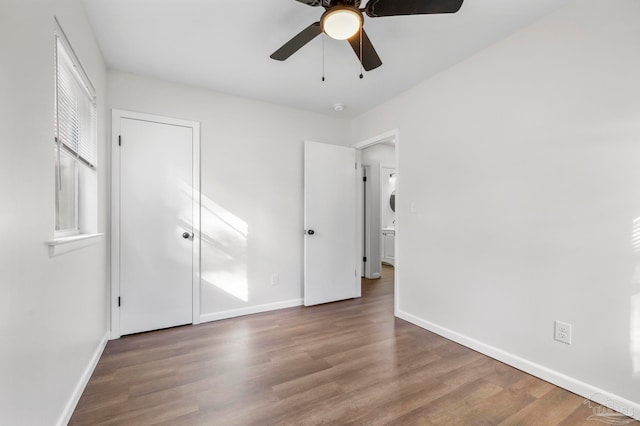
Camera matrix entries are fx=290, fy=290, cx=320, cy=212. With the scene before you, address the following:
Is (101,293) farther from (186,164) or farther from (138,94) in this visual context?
(138,94)

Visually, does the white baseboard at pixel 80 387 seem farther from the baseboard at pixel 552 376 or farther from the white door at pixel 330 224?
the baseboard at pixel 552 376

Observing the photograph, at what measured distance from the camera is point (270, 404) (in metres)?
1.75

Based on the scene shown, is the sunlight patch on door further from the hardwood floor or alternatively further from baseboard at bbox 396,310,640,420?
baseboard at bbox 396,310,640,420

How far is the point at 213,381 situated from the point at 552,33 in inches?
131

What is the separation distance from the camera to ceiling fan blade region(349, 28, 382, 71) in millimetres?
1791

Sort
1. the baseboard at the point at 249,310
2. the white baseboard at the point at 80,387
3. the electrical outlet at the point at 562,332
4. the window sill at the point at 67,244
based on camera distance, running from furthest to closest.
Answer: the baseboard at the point at 249,310 < the electrical outlet at the point at 562,332 < the white baseboard at the point at 80,387 < the window sill at the point at 67,244

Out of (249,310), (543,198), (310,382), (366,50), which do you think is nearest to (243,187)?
(249,310)

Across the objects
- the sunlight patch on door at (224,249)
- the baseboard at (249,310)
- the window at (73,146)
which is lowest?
the baseboard at (249,310)

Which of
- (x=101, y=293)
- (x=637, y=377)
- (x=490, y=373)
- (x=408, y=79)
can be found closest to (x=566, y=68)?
(x=408, y=79)

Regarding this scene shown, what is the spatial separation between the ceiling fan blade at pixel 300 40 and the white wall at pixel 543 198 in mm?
1543

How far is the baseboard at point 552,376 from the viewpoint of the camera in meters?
1.67

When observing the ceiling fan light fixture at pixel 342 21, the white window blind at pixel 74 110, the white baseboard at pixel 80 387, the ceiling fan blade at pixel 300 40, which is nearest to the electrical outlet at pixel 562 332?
the ceiling fan light fixture at pixel 342 21

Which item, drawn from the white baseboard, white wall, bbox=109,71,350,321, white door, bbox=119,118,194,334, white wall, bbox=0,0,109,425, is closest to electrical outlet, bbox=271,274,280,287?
white wall, bbox=109,71,350,321

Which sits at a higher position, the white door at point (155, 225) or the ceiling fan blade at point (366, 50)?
the ceiling fan blade at point (366, 50)
